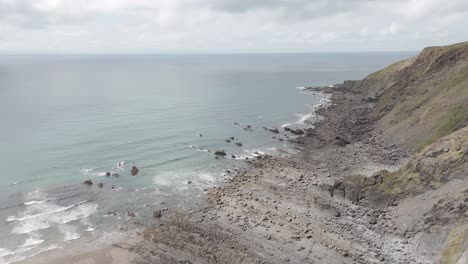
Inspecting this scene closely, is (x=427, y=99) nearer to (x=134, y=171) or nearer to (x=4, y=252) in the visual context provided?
(x=134, y=171)

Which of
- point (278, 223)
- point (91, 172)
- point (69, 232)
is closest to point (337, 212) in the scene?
point (278, 223)

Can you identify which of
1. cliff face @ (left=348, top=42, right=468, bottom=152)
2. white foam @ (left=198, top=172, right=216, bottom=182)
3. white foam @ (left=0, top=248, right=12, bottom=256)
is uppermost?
cliff face @ (left=348, top=42, right=468, bottom=152)

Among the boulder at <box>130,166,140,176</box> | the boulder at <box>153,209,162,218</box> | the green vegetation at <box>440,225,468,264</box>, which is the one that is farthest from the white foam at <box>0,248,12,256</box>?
the green vegetation at <box>440,225,468,264</box>

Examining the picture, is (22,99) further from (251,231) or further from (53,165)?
(251,231)

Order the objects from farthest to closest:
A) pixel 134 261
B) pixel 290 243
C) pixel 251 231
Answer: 1. pixel 251 231
2. pixel 290 243
3. pixel 134 261

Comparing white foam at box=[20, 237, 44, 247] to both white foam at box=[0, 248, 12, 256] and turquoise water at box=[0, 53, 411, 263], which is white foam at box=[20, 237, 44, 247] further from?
white foam at box=[0, 248, 12, 256]

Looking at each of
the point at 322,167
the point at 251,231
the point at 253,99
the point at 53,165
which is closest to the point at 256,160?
the point at 322,167

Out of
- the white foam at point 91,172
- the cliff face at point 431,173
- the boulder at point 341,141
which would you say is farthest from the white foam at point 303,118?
the white foam at point 91,172
